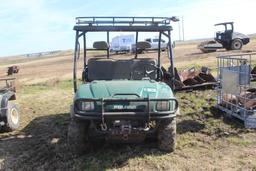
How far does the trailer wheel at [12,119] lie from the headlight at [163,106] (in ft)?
12.8

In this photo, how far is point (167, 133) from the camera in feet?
22.4

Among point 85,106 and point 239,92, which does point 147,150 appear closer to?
point 85,106

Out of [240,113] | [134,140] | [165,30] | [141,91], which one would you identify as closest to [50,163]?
[134,140]

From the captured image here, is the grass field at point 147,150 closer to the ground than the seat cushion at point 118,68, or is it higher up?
closer to the ground

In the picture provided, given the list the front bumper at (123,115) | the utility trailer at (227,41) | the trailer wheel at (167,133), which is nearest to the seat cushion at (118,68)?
the trailer wheel at (167,133)

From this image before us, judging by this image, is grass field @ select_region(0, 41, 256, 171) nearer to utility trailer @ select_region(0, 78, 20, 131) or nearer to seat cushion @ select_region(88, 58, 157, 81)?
utility trailer @ select_region(0, 78, 20, 131)

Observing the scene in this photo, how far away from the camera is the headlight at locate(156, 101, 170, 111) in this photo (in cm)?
661

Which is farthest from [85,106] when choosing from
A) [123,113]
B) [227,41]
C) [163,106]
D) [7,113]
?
[227,41]

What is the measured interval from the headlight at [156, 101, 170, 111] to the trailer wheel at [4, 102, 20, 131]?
3.89 m

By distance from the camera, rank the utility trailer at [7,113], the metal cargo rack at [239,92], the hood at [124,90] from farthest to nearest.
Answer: the utility trailer at [7,113] → the metal cargo rack at [239,92] → the hood at [124,90]

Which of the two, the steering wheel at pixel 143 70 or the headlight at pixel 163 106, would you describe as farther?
the steering wheel at pixel 143 70

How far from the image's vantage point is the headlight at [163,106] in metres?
6.61

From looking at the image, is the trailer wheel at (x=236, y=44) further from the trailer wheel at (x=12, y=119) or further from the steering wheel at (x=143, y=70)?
the steering wheel at (x=143, y=70)

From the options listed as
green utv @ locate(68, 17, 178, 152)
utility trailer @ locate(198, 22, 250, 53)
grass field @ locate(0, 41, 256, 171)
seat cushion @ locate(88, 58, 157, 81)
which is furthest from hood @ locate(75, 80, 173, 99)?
utility trailer @ locate(198, 22, 250, 53)
